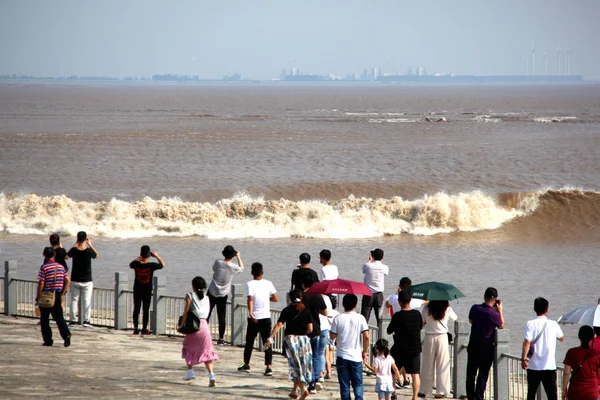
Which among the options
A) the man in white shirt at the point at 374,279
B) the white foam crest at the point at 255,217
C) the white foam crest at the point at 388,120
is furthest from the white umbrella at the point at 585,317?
the white foam crest at the point at 388,120

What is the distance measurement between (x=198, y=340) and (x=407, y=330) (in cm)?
252

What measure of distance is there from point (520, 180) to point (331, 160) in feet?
48.7

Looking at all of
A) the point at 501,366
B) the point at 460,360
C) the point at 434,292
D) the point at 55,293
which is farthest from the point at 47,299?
the point at 501,366

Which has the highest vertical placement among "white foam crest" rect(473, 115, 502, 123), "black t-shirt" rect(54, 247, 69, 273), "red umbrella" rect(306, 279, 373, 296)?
"white foam crest" rect(473, 115, 502, 123)

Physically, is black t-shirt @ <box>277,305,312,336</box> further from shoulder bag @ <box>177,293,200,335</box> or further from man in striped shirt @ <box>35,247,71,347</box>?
man in striped shirt @ <box>35,247,71,347</box>

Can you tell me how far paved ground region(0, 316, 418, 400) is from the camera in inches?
420

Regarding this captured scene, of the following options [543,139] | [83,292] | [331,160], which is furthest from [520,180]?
[83,292]

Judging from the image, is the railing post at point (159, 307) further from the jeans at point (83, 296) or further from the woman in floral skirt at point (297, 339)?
the woman in floral skirt at point (297, 339)

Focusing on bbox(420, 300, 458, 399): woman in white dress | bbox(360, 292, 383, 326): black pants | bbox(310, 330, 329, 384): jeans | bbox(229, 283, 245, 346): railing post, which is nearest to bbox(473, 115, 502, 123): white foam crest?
bbox(360, 292, 383, 326): black pants

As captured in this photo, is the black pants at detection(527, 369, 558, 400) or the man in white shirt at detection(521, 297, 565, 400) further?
the black pants at detection(527, 369, 558, 400)

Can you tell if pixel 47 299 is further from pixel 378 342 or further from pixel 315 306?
pixel 378 342

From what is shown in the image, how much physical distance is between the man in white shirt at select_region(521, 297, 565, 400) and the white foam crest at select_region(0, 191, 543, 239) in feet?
74.1

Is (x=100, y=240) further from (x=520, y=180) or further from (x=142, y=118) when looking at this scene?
(x=142, y=118)

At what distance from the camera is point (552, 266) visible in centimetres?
2722
